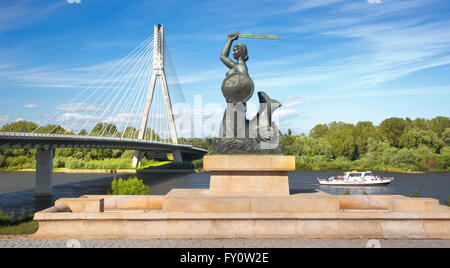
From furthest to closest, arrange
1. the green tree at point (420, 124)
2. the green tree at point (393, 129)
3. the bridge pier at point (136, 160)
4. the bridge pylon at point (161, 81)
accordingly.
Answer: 1. the green tree at point (420, 124)
2. the green tree at point (393, 129)
3. the bridge pier at point (136, 160)
4. the bridge pylon at point (161, 81)

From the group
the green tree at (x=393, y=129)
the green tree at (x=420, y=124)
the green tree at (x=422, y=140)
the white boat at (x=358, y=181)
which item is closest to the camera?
the white boat at (x=358, y=181)

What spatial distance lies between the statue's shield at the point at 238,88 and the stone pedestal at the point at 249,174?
6.56 feet

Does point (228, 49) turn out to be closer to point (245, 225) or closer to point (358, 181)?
point (245, 225)

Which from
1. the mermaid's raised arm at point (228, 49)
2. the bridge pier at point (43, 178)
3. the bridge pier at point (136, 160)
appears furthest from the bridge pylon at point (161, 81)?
the mermaid's raised arm at point (228, 49)

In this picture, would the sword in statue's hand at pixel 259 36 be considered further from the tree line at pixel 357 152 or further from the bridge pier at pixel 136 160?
the bridge pier at pixel 136 160

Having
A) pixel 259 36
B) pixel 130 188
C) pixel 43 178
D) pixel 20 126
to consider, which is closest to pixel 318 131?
pixel 20 126

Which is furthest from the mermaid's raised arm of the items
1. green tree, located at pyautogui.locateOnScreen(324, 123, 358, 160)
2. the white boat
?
green tree, located at pyautogui.locateOnScreen(324, 123, 358, 160)

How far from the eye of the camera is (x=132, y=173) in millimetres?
69375

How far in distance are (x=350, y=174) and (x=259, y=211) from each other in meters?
40.7

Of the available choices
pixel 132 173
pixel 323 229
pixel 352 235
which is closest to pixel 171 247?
pixel 323 229

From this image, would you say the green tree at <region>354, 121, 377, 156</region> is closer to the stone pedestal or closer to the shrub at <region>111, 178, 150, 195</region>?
the shrub at <region>111, 178, 150, 195</region>

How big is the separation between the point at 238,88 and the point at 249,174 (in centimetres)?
268

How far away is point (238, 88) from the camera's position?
1261 centimetres

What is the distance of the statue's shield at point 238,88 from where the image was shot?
12.6 metres
